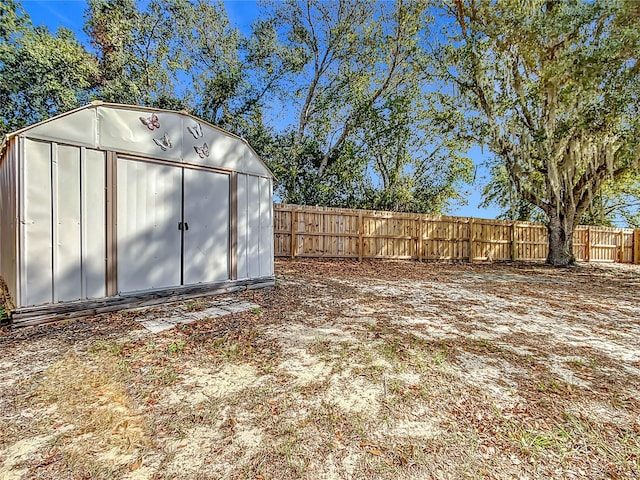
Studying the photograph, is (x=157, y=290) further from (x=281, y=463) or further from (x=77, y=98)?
(x=77, y=98)

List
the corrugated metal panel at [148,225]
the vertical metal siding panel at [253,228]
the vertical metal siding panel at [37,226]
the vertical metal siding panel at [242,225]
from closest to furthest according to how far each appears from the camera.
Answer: the vertical metal siding panel at [37,226], the corrugated metal panel at [148,225], the vertical metal siding panel at [242,225], the vertical metal siding panel at [253,228]

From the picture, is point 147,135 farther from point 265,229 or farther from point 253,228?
point 265,229

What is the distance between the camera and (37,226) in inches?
119

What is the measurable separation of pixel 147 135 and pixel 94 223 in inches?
50.1

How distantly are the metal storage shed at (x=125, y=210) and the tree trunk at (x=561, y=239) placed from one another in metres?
9.82

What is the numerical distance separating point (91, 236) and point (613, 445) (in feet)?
15.1

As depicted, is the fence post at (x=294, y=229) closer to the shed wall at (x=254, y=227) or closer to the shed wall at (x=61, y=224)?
the shed wall at (x=254, y=227)

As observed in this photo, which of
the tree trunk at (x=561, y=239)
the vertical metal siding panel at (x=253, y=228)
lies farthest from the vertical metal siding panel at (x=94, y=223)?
the tree trunk at (x=561, y=239)

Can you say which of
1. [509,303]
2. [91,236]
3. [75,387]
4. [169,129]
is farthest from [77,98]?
[509,303]

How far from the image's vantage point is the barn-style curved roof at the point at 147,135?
10.5ft

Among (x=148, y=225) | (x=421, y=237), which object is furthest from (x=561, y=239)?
(x=148, y=225)

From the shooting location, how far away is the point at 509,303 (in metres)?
4.52

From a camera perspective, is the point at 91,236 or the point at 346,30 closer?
the point at 91,236

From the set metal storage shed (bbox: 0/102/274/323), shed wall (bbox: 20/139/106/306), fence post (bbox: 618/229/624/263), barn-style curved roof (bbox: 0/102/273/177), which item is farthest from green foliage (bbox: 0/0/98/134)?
fence post (bbox: 618/229/624/263)
